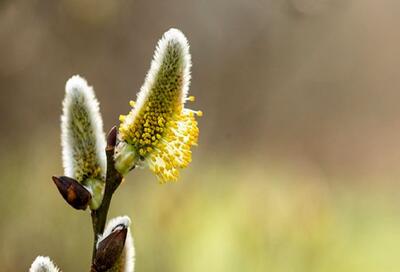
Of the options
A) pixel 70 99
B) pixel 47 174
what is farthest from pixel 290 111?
pixel 70 99

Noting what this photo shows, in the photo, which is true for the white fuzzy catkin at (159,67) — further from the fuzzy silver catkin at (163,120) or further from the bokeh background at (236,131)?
the bokeh background at (236,131)

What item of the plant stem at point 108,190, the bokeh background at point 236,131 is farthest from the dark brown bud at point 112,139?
the bokeh background at point 236,131

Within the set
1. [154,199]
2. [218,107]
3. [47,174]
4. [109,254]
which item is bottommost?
[109,254]

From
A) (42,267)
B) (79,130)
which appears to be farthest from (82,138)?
(42,267)

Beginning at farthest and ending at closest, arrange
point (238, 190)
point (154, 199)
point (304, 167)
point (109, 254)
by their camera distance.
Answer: point (304, 167)
point (238, 190)
point (154, 199)
point (109, 254)

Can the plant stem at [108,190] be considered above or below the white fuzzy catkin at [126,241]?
above

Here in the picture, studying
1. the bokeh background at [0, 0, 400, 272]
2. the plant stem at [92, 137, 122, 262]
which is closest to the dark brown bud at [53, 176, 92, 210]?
the plant stem at [92, 137, 122, 262]

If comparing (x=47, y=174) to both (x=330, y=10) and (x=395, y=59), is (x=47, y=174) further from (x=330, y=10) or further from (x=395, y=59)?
(x=395, y=59)
